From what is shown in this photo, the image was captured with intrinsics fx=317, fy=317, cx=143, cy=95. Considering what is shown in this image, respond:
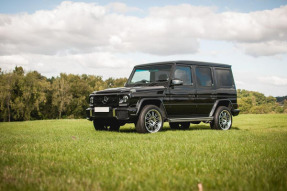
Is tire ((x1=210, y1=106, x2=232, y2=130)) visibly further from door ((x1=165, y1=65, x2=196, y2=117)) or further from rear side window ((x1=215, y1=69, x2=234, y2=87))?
door ((x1=165, y1=65, x2=196, y2=117))

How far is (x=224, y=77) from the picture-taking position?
11820 mm

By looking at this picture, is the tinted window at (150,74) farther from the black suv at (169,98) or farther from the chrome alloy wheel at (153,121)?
the chrome alloy wheel at (153,121)

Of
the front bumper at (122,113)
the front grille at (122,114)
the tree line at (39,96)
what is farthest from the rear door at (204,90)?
the tree line at (39,96)

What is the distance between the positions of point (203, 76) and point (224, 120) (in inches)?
73.2

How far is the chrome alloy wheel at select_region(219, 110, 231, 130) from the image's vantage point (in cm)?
1141

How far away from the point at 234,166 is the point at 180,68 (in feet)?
21.4

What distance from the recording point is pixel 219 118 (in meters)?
11.3

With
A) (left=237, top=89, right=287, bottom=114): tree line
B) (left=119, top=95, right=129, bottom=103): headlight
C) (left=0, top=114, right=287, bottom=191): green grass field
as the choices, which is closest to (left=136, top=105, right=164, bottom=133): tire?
(left=119, top=95, right=129, bottom=103): headlight

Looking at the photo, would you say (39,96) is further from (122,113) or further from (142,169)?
(142,169)

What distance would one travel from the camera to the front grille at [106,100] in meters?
9.26

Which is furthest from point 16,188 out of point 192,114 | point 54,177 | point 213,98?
point 213,98

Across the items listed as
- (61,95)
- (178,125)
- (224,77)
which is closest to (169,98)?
(178,125)

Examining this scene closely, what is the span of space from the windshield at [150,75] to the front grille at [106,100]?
1.44 metres

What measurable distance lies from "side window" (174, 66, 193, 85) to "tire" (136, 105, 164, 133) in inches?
55.1
